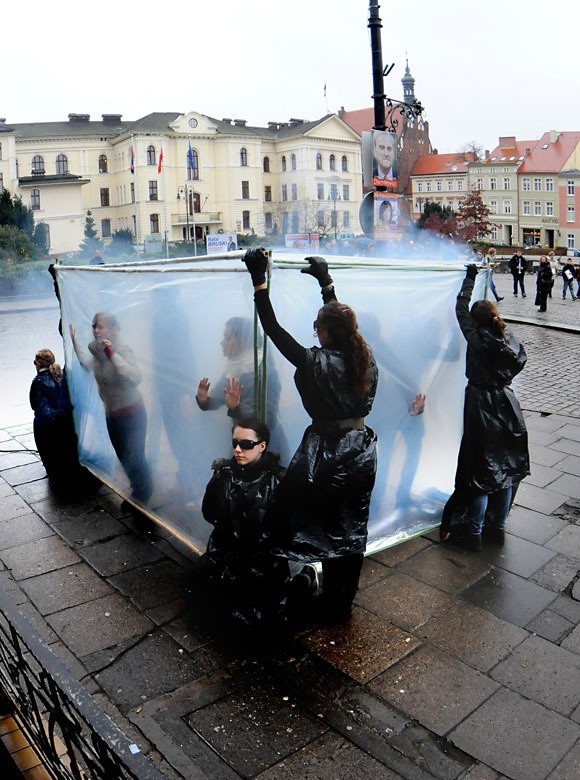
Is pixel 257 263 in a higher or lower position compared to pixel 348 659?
higher

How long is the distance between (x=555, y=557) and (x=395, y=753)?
230cm

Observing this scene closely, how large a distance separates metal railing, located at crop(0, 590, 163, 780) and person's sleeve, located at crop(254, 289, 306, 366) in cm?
170

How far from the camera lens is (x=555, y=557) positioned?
185 inches

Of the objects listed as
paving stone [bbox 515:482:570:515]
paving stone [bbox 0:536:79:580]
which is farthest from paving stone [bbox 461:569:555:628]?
paving stone [bbox 0:536:79:580]

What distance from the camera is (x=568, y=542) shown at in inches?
195

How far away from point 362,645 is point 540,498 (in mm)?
2749

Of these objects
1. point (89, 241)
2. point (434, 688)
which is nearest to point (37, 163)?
point (89, 241)

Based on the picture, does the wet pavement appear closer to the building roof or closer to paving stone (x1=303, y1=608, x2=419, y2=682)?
paving stone (x1=303, y1=608, x2=419, y2=682)

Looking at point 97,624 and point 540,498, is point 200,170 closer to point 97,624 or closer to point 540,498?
point 540,498

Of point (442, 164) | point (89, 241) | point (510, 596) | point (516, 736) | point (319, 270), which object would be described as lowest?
point (516, 736)

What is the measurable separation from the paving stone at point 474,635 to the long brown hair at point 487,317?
178 cm

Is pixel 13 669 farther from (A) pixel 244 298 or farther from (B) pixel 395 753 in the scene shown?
(A) pixel 244 298

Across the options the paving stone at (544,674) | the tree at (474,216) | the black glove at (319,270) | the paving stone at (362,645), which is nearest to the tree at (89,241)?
the tree at (474,216)

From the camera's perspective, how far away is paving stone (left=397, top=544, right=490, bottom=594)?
436 centimetres
